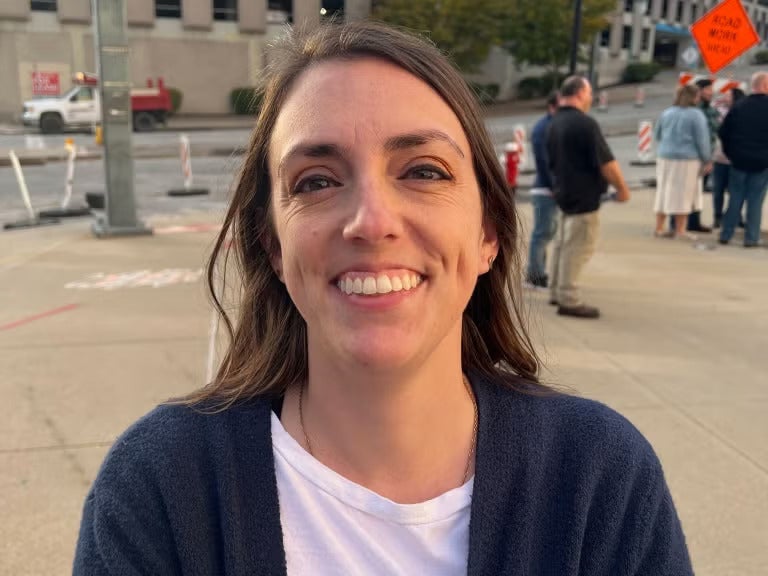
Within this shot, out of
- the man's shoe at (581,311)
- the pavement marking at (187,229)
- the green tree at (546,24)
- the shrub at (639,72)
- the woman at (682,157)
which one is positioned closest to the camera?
the man's shoe at (581,311)

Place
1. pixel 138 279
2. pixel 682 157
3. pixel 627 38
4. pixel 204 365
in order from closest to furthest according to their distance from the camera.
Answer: pixel 204 365
pixel 138 279
pixel 682 157
pixel 627 38

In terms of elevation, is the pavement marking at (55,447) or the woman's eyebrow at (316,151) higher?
the woman's eyebrow at (316,151)

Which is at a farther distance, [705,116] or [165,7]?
[165,7]

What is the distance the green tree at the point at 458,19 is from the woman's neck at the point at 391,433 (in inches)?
1347

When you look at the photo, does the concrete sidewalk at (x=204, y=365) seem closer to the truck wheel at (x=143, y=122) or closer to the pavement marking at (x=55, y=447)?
the pavement marking at (x=55, y=447)

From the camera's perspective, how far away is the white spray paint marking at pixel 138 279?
668cm

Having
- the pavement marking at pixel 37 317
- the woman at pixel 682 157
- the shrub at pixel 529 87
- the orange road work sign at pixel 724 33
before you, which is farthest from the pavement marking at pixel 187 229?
the shrub at pixel 529 87

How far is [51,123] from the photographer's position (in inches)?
1073

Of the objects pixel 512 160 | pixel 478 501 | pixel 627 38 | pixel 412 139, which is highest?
pixel 627 38

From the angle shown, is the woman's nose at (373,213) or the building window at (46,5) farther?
the building window at (46,5)

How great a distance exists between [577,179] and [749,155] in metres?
3.56

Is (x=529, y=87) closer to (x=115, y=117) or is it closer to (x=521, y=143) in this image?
(x=521, y=143)

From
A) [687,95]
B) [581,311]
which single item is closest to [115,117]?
[581,311]

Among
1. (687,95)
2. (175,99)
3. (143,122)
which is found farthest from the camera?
(175,99)
